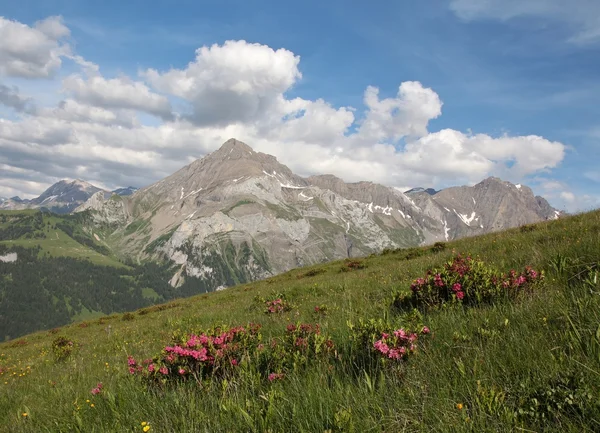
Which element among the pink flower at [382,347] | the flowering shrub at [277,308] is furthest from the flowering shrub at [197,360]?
the flowering shrub at [277,308]

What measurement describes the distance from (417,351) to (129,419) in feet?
11.9

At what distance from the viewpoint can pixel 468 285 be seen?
709 centimetres

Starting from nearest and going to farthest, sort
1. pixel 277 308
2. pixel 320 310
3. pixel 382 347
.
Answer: pixel 382 347 → pixel 320 310 → pixel 277 308

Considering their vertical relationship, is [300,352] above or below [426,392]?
below

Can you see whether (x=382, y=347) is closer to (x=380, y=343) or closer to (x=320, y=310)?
(x=380, y=343)

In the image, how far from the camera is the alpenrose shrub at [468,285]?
663cm

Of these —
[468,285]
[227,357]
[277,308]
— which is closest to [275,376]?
[227,357]

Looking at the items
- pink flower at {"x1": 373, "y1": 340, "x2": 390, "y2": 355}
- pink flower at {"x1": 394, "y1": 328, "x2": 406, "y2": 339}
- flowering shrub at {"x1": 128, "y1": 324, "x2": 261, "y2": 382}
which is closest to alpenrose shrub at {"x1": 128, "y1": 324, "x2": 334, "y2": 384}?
flowering shrub at {"x1": 128, "y1": 324, "x2": 261, "y2": 382}

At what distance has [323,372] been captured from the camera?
4.37 meters

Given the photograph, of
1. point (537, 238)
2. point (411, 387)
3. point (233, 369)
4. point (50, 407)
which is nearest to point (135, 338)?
point (50, 407)

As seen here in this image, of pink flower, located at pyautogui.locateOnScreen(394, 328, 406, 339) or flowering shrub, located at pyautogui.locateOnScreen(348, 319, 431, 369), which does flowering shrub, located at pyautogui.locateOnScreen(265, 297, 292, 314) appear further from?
pink flower, located at pyautogui.locateOnScreen(394, 328, 406, 339)

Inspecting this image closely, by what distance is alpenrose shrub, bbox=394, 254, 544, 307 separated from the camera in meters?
6.63

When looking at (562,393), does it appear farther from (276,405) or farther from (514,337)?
(276,405)

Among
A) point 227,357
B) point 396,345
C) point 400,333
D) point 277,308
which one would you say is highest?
point 400,333
